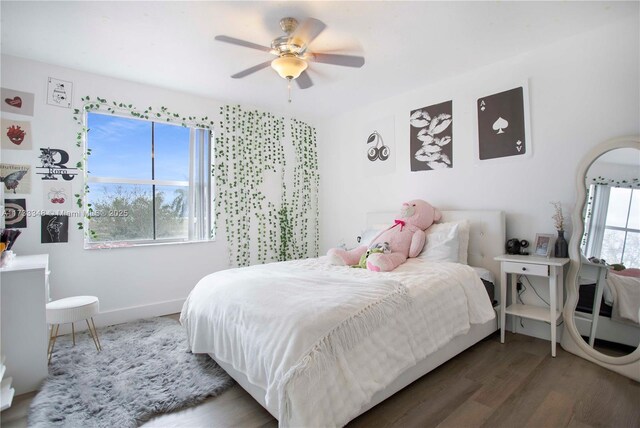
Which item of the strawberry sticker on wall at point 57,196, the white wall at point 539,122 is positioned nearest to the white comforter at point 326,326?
the white wall at point 539,122

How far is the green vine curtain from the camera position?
4105 millimetres

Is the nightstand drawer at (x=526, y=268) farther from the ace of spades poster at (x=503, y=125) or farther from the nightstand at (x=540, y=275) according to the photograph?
the ace of spades poster at (x=503, y=125)

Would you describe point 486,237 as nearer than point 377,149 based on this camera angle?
Yes

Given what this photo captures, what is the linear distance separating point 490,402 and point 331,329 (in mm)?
1150

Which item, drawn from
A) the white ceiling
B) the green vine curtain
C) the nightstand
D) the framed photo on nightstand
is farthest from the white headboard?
the green vine curtain

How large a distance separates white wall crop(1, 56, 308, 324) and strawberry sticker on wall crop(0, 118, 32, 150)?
43 millimetres

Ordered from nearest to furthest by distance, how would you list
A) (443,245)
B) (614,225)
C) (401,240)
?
(614,225) → (443,245) → (401,240)

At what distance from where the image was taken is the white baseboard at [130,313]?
10.3 ft

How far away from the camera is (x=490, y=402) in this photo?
187 cm

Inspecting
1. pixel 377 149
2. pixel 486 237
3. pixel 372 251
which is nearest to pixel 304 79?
pixel 372 251

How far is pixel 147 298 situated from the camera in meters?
3.54

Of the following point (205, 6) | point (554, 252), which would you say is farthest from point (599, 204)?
point (205, 6)

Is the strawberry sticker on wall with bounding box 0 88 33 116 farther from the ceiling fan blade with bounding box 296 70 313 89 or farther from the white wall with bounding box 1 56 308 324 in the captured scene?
the ceiling fan blade with bounding box 296 70 313 89

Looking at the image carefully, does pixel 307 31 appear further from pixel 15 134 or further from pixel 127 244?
pixel 127 244
